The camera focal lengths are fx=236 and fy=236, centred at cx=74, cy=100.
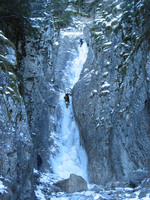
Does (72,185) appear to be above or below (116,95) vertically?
below

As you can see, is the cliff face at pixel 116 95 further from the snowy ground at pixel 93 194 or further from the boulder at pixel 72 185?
the snowy ground at pixel 93 194

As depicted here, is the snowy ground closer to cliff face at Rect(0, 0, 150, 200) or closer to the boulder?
the boulder

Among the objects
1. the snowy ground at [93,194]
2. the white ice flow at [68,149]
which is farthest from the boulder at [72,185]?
the white ice flow at [68,149]

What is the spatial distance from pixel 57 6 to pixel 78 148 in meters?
23.2

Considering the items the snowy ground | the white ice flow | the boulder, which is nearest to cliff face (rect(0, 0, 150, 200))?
the white ice flow

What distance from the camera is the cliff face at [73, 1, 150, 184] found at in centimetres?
1341

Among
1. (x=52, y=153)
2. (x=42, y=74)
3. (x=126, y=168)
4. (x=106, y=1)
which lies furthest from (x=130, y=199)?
(x=106, y=1)

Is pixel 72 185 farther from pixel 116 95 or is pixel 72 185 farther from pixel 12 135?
pixel 116 95

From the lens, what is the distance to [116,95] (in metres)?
16.6

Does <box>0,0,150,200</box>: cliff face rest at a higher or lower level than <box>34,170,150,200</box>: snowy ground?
higher

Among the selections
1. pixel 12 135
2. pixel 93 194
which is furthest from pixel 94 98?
pixel 12 135

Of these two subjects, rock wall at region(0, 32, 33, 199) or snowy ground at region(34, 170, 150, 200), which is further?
snowy ground at region(34, 170, 150, 200)

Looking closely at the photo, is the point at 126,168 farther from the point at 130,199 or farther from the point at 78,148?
the point at 78,148

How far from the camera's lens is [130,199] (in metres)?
8.53
